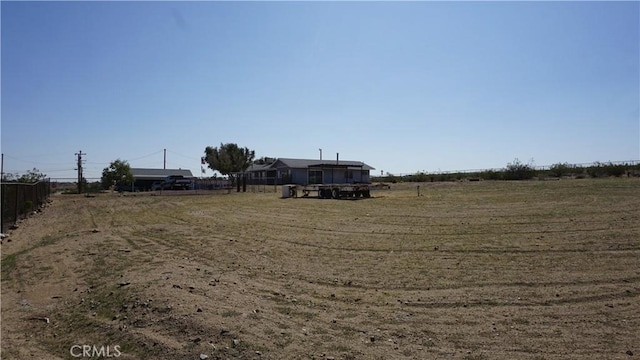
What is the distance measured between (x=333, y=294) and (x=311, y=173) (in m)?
52.2

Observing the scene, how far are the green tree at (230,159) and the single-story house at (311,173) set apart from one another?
414 cm

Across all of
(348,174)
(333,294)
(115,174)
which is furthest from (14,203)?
(348,174)

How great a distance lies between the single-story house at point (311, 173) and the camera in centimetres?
5781

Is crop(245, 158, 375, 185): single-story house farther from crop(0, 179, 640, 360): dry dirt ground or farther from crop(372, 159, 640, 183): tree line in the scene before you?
crop(0, 179, 640, 360): dry dirt ground

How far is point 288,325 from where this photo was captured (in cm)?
562

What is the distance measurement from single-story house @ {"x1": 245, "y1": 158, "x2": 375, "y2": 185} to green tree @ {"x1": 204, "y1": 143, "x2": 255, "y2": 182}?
13.6 feet

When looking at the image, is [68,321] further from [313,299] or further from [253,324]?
[313,299]

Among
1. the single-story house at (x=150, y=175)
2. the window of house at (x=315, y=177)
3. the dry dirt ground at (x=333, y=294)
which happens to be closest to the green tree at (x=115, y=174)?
the single-story house at (x=150, y=175)

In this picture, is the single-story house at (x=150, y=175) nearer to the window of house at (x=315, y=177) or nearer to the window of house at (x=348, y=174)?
the window of house at (x=315, y=177)

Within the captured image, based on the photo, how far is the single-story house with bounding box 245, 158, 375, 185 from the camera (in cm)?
5781

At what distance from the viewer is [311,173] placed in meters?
59.2

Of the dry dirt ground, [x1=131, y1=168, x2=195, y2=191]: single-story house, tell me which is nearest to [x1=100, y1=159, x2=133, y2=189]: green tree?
[x1=131, y1=168, x2=195, y2=191]: single-story house

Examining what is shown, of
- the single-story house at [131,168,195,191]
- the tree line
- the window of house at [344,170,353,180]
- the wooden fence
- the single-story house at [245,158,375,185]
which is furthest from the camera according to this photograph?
the single-story house at [131,168,195,191]

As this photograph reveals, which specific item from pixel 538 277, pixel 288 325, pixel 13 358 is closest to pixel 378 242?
pixel 538 277
